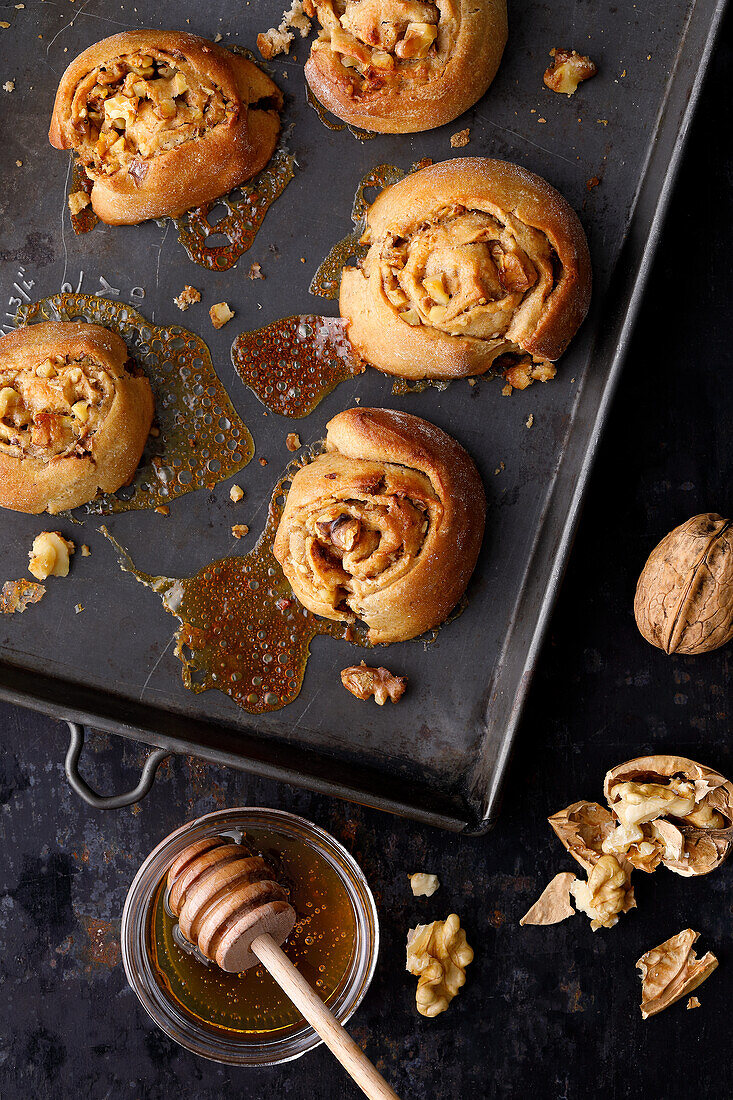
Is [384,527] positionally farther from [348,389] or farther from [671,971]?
[671,971]

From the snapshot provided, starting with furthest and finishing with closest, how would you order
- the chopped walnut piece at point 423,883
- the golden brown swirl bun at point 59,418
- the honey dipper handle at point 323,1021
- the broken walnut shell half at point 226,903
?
the chopped walnut piece at point 423,883 < the golden brown swirl bun at point 59,418 < the broken walnut shell half at point 226,903 < the honey dipper handle at point 323,1021

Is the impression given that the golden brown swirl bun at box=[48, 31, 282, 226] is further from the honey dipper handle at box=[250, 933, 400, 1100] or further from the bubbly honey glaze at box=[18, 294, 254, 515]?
the honey dipper handle at box=[250, 933, 400, 1100]

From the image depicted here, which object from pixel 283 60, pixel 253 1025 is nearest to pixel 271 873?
pixel 253 1025

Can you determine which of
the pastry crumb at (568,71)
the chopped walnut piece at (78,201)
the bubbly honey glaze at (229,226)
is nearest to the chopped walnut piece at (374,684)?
the bubbly honey glaze at (229,226)

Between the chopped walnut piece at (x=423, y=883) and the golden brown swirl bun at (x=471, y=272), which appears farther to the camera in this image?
the chopped walnut piece at (x=423, y=883)

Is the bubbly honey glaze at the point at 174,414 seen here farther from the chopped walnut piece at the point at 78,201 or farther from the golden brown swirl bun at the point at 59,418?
the chopped walnut piece at the point at 78,201

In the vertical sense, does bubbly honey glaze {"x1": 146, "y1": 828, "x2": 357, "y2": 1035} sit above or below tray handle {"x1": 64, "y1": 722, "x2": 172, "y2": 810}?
below

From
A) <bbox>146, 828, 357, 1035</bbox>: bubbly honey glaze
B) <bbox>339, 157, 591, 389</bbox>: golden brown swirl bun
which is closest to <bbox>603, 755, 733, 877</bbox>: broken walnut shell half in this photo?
<bbox>146, 828, 357, 1035</bbox>: bubbly honey glaze
